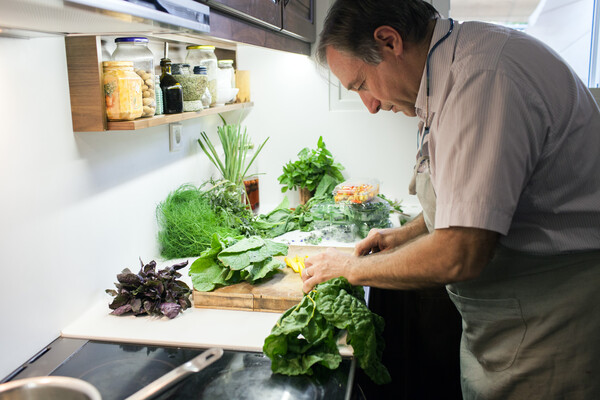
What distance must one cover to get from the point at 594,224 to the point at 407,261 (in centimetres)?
40

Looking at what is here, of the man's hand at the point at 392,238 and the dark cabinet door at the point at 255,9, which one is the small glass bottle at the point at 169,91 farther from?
the man's hand at the point at 392,238

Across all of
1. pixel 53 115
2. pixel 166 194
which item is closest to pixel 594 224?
pixel 53 115

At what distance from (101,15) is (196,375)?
0.74 meters

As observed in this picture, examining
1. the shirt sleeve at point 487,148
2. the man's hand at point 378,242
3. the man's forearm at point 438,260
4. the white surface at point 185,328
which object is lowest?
the white surface at point 185,328

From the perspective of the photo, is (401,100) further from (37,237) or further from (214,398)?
(37,237)

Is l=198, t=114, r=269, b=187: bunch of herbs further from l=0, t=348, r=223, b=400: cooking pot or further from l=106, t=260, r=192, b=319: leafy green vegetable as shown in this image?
l=0, t=348, r=223, b=400: cooking pot

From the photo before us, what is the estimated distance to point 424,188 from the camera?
4.98ft

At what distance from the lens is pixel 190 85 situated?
1847 millimetres

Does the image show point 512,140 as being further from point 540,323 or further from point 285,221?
point 285,221

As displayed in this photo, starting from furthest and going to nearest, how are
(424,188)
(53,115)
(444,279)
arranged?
1. (424,188)
2. (53,115)
3. (444,279)

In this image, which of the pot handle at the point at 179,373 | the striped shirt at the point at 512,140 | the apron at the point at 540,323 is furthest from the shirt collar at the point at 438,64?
the pot handle at the point at 179,373

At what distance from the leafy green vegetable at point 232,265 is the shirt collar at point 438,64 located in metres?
0.69

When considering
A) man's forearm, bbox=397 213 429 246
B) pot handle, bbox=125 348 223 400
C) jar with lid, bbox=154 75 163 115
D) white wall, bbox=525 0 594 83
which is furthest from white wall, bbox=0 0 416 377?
white wall, bbox=525 0 594 83

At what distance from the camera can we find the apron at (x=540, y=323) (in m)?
1.19
